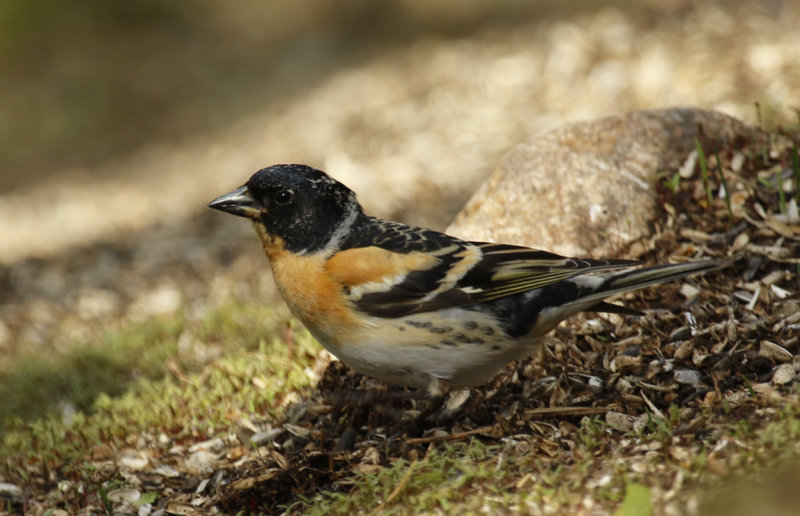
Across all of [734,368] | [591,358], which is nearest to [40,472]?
[591,358]

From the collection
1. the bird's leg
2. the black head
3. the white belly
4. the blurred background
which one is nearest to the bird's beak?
the black head

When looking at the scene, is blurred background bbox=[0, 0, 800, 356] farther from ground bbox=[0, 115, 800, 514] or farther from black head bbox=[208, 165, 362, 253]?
black head bbox=[208, 165, 362, 253]

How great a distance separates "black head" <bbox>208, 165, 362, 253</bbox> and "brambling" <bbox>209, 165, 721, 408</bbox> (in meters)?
0.01

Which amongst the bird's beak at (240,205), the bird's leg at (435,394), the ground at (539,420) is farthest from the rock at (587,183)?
the bird's beak at (240,205)

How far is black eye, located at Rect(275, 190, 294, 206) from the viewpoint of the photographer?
3623mm

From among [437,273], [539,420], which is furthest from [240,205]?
[539,420]

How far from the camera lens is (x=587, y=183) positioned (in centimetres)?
443

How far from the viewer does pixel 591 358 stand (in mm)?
3811

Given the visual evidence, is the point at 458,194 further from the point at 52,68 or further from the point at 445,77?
the point at 52,68

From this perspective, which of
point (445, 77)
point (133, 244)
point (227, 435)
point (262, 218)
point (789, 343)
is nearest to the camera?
point (789, 343)

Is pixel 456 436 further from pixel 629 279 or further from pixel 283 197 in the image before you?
pixel 283 197

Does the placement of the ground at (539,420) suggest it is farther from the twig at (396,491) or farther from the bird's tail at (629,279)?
the bird's tail at (629,279)

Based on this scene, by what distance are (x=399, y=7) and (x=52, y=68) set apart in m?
5.24

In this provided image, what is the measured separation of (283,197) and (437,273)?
778 mm
